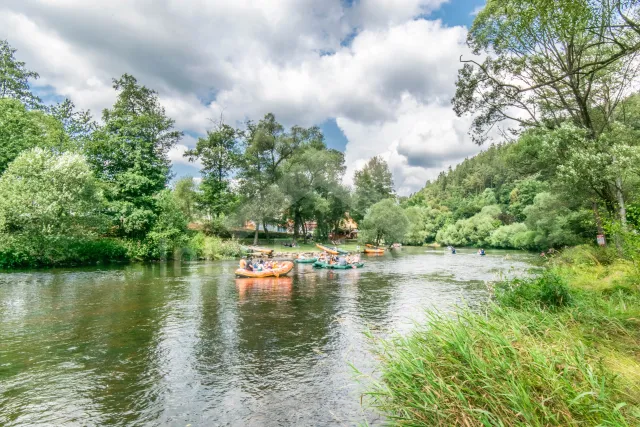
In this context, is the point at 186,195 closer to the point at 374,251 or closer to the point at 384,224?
the point at 374,251

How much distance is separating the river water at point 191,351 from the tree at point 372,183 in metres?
57.7

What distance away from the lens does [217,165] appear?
5391cm

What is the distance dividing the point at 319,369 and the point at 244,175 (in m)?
49.0

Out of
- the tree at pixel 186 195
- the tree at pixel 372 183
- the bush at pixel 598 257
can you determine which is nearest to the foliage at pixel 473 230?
the tree at pixel 372 183

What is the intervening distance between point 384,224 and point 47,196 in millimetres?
50641

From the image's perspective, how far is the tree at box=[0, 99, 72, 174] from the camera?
111 feet

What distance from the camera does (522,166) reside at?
2469 centimetres

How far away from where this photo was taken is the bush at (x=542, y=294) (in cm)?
878

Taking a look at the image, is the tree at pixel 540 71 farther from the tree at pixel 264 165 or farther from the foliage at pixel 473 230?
the foliage at pixel 473 230

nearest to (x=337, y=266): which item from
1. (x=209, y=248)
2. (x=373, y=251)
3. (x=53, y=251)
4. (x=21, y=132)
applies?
(x=209, y=248)

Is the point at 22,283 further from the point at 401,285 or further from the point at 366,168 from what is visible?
the point at 366,168

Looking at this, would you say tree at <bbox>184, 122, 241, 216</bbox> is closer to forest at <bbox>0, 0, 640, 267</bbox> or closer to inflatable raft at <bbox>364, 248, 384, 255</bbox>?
forest at <bbox>0, 0, 640, 267</bbox>

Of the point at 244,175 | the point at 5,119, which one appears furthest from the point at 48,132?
the point at 244,175

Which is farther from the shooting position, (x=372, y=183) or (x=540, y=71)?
(x=372, y=183)
